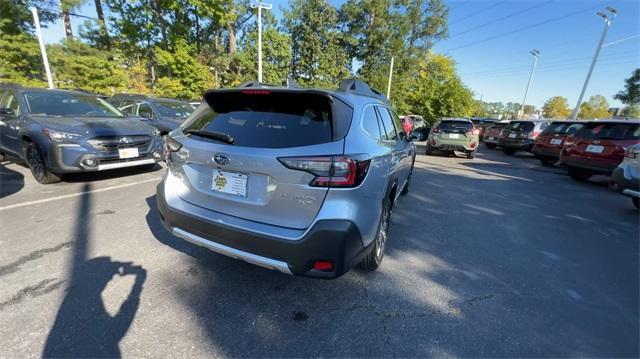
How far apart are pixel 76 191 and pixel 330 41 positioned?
31709 mm

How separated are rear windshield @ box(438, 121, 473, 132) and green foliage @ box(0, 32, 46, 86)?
2278cm

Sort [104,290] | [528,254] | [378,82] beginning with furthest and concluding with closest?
[378,82], [528,254], [104,290]

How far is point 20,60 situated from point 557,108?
113 metres

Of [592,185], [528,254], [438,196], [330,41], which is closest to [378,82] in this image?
[330,41]

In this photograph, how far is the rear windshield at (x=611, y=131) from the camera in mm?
6824

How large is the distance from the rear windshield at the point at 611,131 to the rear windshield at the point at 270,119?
8283 mm

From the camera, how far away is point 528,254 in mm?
3520

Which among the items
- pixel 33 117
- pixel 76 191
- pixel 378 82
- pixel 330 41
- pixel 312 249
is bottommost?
pixel 76 191

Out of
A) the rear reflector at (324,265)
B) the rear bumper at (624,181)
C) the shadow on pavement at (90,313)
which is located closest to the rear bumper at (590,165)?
the rear bumper at (624,181)

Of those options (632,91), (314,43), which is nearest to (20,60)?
(314,43)

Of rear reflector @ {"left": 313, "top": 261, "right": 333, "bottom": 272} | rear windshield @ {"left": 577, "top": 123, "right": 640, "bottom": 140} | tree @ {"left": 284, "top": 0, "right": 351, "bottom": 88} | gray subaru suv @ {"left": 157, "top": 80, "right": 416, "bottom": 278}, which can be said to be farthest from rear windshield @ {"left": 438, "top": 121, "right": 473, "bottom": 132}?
tree @ {"left": 284, "top": 0, "right": 351, "bottom": 88}

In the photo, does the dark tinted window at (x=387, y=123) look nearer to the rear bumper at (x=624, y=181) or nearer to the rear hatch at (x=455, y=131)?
the rear bumper at (x=624, y=181)

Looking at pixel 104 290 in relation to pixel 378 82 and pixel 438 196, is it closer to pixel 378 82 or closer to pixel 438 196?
pixel 438 196

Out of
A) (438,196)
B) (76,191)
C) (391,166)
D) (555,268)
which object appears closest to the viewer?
(391,166)
